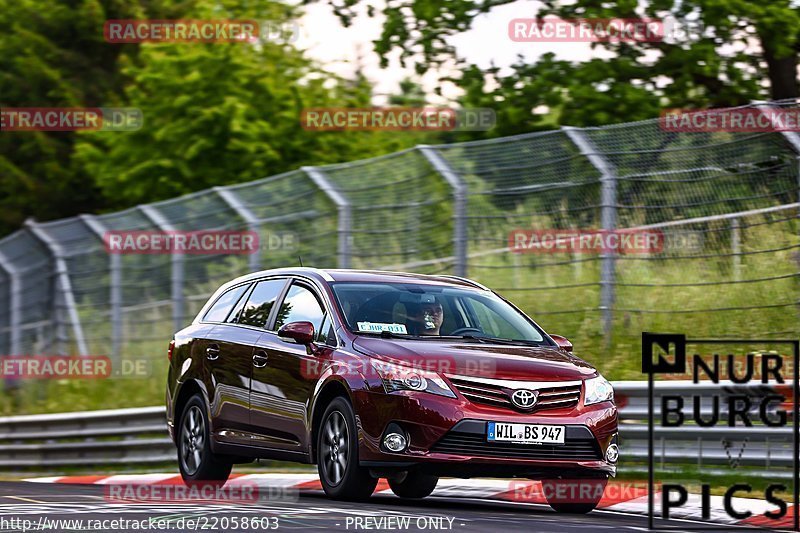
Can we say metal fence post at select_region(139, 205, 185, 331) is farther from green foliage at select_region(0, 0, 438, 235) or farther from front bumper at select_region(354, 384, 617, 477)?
green foliage at select_region(0, 0, 438, 235)

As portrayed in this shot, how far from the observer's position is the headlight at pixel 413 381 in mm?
10258

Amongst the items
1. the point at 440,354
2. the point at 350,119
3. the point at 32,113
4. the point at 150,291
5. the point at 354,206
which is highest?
the point at 440,354

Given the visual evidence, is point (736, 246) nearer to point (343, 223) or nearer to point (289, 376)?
point (289, 376)

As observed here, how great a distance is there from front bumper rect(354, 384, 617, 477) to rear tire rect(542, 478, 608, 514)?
406 mm

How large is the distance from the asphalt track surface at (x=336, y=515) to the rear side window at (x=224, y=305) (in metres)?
2.15

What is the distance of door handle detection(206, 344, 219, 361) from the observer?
41.9 feet

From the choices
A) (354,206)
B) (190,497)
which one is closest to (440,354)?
(190,497)

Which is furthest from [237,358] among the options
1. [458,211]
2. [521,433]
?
[458,211]

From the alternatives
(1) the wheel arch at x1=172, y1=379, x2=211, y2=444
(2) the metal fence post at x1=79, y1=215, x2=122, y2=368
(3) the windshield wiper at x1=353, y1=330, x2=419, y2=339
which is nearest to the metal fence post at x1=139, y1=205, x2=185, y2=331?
(2) the metal fence post at x1=79, y1=215, x2=122, y2=368

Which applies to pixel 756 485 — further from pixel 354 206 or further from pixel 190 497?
pixel 354 206

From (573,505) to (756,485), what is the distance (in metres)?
1.68

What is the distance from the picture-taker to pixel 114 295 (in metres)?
22.1

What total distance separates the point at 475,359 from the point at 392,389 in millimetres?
604

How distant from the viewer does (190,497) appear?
Result: 11.7 m
